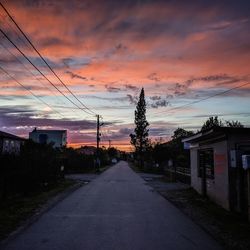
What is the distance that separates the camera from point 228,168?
15.7 m

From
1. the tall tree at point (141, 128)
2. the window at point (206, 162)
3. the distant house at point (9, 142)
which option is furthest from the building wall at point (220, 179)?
the tall tree at point (141, 128)

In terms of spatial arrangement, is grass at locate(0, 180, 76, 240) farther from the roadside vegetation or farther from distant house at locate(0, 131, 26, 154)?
distant house at locate(0, 131, 26, 154)

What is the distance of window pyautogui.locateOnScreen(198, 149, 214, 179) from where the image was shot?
19.5 meters

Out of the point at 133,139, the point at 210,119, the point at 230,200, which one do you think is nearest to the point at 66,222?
the point at 230,200

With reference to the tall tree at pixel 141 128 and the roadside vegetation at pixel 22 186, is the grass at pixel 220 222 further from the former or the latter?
the tall tree at pixel 141 128

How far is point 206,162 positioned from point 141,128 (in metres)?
74.5

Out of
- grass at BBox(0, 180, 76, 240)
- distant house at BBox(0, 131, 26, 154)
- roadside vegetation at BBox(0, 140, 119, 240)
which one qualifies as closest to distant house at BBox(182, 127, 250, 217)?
grass at BBox(0, 180, 76, 240)

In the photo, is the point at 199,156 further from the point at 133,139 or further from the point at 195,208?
the point at 133,139

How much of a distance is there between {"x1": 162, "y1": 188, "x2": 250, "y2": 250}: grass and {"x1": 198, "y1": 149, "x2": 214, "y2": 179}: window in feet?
4.66

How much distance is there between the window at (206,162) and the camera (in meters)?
19.5

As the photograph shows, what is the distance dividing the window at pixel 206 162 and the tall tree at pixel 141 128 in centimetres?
7010

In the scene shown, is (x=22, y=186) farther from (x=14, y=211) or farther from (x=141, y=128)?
(x=141, y=128)

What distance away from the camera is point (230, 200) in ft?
50.9

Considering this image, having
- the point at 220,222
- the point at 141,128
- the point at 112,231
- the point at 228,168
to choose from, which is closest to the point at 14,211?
the point at 112,231
